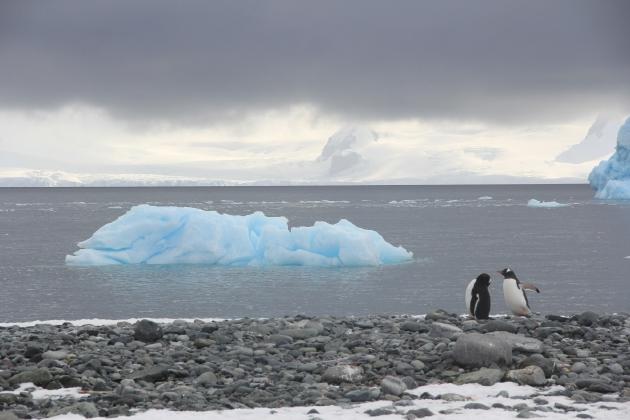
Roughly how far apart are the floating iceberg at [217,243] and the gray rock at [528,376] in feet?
74.1

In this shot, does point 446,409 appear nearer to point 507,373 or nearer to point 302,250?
point 507,373

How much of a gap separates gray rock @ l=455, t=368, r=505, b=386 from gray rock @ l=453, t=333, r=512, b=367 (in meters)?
0.26

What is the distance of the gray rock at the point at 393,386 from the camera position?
282 inches

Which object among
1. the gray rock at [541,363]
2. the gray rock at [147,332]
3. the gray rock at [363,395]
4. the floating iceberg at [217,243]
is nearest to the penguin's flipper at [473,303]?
the gray rock at [541,363]

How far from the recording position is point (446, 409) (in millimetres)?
6512

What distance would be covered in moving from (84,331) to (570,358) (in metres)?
6.13

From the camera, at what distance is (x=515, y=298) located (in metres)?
12.8

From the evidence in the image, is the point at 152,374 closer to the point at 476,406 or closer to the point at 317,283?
the point at 476,406

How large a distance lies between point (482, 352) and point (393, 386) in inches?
52.6

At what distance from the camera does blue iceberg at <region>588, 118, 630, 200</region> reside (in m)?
73.6

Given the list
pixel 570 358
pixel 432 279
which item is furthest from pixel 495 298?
pixel 570 358

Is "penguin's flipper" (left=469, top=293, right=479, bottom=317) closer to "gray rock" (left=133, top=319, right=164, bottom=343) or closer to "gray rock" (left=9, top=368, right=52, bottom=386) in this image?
"gray rock" (left=133, top=319, right=164, bottom=343)

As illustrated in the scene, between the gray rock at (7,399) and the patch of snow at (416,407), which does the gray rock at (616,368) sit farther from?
the gray rock at (7,399)

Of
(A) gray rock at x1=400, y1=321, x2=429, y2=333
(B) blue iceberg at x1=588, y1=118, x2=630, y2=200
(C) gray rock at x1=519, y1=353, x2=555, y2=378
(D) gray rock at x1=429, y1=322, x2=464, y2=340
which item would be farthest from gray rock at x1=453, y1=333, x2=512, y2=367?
(B) blue iceberg at x1=588, y1=118, x2=630, y2=200
